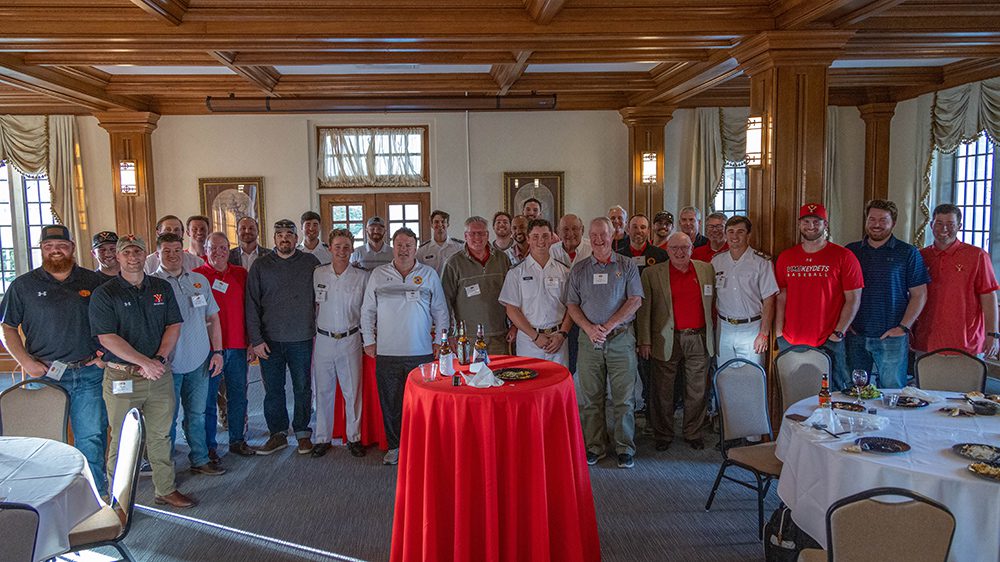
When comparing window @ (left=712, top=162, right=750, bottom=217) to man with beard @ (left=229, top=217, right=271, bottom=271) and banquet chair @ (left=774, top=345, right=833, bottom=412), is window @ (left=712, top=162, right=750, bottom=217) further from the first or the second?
man with beard @ (left=229, top=217, right=271, bottom=271)

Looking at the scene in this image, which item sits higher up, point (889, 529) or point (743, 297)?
point (743, 297)

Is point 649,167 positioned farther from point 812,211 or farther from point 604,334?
point 604,334

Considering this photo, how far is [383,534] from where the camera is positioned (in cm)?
404

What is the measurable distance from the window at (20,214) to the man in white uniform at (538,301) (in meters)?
7.73

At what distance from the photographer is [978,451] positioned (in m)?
2.86

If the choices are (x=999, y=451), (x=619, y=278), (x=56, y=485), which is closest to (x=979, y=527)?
(x=999, y=451)

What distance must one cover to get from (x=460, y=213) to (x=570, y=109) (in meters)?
2.14

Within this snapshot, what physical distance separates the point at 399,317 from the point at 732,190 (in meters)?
6.90

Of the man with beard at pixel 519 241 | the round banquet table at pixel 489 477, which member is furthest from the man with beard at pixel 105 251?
the man with beard at pixel 519 241

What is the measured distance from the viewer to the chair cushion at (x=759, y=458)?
3.69m

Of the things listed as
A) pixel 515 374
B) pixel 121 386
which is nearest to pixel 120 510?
pixel 121 386

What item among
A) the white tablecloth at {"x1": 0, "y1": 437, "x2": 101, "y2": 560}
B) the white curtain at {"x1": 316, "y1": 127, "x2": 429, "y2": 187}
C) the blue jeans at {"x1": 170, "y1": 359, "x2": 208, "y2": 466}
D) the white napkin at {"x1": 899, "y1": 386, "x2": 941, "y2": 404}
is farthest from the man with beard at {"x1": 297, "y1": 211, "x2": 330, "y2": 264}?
the white napkin at {"x1": 899, "y1": 386, "x2": 941, "y2": 404}

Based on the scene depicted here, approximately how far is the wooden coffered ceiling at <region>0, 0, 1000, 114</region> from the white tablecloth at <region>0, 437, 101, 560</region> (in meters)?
3.01

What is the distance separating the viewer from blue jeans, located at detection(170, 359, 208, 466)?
482cm
